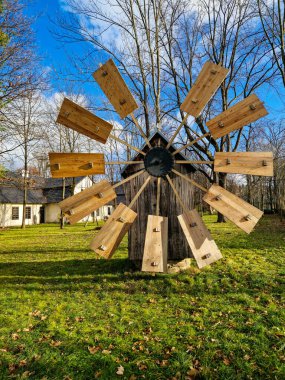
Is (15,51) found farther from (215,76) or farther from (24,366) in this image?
(24,366)

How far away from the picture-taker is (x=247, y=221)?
173 inches

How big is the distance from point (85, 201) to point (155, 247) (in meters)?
1.40

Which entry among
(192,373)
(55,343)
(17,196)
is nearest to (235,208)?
(192,373)

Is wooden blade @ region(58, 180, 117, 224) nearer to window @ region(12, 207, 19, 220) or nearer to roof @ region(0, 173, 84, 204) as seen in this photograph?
roof @ region(0, 173, 84, 204)

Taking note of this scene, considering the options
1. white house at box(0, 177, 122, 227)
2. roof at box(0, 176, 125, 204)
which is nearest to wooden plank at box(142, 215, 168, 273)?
white house at box(0, 177, 122, 227)

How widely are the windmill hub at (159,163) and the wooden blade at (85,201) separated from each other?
2.84ft

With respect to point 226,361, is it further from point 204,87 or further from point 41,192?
point 41,192

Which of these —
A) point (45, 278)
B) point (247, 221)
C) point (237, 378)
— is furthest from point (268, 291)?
point (45, 278)

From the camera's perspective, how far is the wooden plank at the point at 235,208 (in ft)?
14.4

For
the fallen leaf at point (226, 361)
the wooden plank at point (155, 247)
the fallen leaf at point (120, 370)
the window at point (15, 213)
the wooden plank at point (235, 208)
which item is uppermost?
the window at point (15, 213)

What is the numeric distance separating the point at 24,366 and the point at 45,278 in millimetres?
4134

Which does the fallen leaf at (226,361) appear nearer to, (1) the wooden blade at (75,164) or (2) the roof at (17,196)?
(1) the wooden blade at (75,164)

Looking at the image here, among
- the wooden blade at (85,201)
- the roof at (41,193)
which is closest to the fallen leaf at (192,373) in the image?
the wooden blade at (85,201)

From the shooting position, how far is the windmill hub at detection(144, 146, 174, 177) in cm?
517
